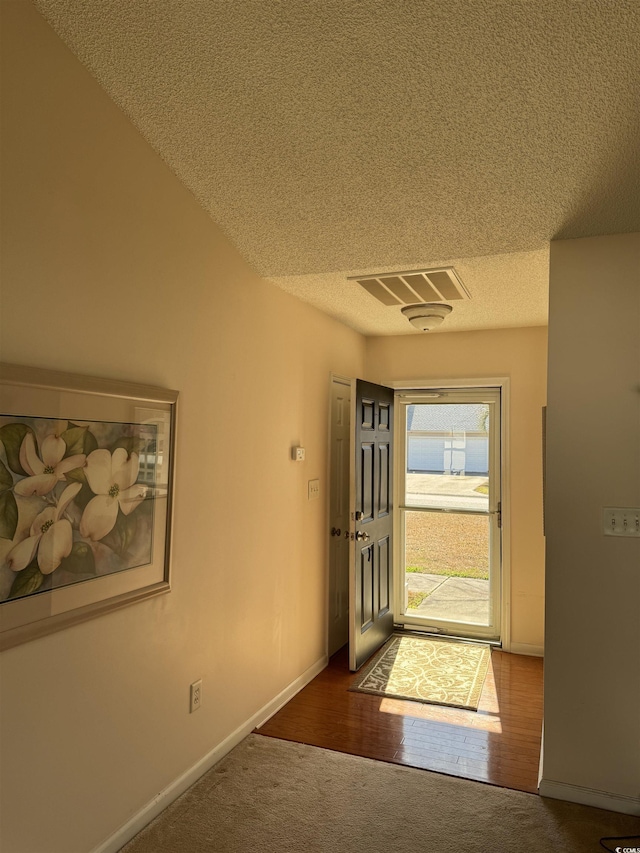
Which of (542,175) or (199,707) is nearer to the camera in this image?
(542,175)

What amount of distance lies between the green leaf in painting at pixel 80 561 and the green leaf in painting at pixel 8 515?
9.5 inches

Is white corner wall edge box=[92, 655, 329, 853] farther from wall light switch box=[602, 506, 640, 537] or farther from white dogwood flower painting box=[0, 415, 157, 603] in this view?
wall light switch box=[602, 506, 640, 537]

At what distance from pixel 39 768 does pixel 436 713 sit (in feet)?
7.16

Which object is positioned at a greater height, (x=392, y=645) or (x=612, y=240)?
(x=612, y=240)

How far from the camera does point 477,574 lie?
4.66 metres

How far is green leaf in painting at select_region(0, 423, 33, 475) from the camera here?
1762mm

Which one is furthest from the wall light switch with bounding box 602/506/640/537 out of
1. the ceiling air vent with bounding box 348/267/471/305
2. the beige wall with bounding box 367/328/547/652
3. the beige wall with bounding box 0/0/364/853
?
the beige wall with bounding box 367/328/547/652

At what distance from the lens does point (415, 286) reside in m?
3.37

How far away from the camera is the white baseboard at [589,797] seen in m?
2.43

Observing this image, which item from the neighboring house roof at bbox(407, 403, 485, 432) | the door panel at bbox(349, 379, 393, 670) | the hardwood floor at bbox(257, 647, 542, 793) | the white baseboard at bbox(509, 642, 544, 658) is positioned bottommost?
the hardwood floor at bbox(257, 647, 542, 793)

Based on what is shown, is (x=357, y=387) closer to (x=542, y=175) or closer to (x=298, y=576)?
(x=298, y=576)

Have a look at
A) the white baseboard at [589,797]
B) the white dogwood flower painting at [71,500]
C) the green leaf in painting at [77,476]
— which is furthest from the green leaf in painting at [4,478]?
the white baseboard at [589,797]

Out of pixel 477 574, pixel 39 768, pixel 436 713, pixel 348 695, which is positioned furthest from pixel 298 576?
pixel 39 768

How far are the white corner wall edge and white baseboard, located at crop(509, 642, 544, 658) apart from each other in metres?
1.60
